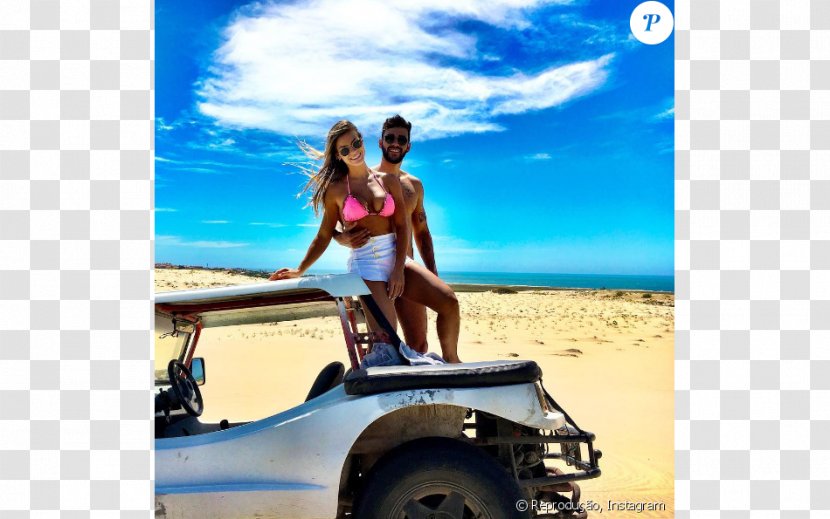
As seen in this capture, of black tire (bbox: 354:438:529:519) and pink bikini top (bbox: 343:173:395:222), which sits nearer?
black tire (bbox: 354:438:529:519)

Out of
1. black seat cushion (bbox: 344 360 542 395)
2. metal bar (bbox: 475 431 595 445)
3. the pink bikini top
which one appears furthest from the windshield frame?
metal bar (bbox: 475 431 595 445)

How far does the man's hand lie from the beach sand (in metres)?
2.73

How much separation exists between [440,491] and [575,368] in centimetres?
1107

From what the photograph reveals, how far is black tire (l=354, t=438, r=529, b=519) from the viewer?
310 centimetres

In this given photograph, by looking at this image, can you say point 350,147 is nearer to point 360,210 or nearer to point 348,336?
point 360,210

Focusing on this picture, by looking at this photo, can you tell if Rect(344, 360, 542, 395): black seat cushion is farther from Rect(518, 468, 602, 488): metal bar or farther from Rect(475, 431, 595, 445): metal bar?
Rect(518, 468, 602, 488): metal bar

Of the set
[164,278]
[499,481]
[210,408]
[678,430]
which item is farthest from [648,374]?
[164,278]

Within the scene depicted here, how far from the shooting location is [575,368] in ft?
44.9

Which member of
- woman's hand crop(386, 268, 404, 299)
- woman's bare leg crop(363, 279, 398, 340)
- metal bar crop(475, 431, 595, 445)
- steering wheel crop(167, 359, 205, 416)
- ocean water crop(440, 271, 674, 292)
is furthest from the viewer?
ocean water crop(440, 271, 674, 292)

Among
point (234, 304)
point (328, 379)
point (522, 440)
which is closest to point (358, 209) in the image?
point (234, 304)

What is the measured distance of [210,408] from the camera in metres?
9.38

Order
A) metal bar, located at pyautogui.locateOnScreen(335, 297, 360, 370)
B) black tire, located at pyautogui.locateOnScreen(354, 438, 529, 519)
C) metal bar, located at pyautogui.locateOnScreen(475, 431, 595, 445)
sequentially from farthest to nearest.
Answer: metal bar, located at pyautogui.locateOnScreen(335, 297, 360, 370) < metal bar, located at pyautogui.locateOnScreen(475, 431, 595, 445) < black tire, located at pyautogui.locateOnScreen(354, 438, 529, 519)

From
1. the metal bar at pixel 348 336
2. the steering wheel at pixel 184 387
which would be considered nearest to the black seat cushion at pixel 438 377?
the metal bar at pixel 348 336

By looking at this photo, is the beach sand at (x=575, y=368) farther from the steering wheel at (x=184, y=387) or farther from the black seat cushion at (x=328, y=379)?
the steering wheel at (x=184, y=387)
